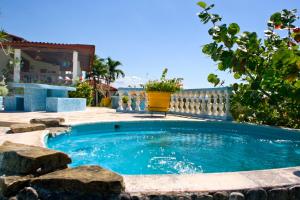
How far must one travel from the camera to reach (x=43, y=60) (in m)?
26.7

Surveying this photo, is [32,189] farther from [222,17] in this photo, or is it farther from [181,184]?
[222,17]

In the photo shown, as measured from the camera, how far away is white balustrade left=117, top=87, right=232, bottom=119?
937 cm

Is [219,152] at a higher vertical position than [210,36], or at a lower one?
lower

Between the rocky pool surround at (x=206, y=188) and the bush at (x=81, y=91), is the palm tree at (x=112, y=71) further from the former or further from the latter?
the rocky pool surround at (x=206, y=188)

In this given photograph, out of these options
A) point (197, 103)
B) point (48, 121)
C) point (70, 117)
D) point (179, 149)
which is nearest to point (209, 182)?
point (179, 149)

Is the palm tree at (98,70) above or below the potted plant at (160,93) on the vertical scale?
above

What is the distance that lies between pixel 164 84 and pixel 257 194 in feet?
26.8

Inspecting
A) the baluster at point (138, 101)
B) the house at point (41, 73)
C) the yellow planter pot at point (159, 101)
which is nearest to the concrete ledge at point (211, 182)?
the yellow planter pot at point (159, 101)

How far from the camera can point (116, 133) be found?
24.3 feet

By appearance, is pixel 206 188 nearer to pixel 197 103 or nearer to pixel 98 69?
pixel 197 103

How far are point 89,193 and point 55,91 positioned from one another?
10984 millimetres

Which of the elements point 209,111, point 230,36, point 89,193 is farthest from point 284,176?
point 209,111

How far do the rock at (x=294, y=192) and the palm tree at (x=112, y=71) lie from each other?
45025 mm

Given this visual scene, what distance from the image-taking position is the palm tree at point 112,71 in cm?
4672
